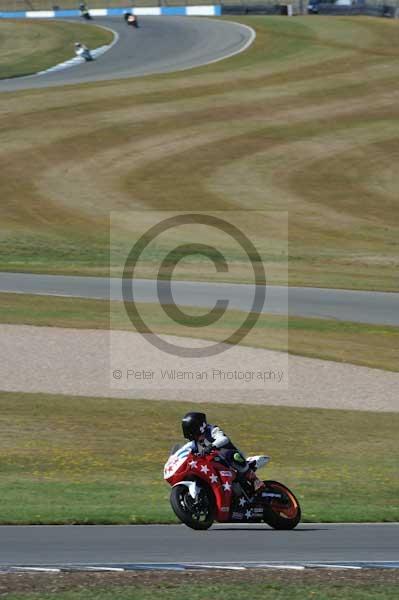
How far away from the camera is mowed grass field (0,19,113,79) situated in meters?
79.3

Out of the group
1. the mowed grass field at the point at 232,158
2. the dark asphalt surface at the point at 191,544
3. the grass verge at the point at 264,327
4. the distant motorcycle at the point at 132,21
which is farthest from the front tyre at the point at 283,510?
the distant motorcycle at the point at 132,21

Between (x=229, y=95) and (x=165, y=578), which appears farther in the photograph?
(x=229, y=95)

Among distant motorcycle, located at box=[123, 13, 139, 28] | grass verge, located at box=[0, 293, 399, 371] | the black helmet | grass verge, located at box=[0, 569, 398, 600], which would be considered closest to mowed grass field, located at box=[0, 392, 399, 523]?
the black helmet

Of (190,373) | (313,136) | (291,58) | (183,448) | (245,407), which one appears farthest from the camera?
(291,58)

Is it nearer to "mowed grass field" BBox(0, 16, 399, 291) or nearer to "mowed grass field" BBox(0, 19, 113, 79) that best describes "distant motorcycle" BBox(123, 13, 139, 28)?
"mowed grass field" BBox(0, 19, 113, 79)

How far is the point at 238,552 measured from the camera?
1262cm

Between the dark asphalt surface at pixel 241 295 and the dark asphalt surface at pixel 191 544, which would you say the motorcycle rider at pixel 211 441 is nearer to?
the dark asphalt surface at pixel 191 544

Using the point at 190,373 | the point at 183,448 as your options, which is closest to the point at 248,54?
the point at 190,373

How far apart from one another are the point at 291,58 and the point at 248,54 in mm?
2893

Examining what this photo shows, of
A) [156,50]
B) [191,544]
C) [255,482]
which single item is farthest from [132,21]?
[191,544]

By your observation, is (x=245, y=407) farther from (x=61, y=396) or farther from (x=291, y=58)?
(x=291, y=58)

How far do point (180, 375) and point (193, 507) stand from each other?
425 inches

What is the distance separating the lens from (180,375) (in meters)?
24.4

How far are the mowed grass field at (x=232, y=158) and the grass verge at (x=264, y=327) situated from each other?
6.51 m
